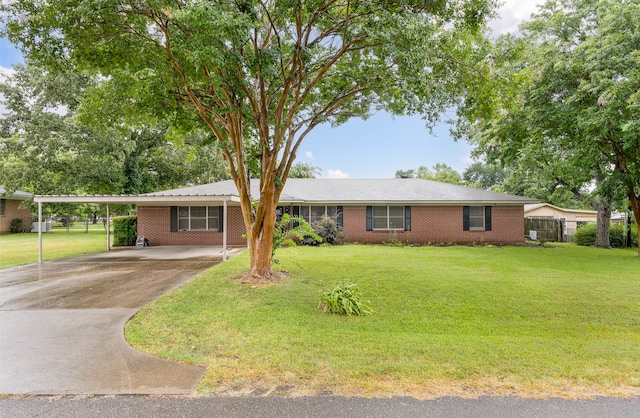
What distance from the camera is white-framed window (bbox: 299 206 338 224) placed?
55.5ft

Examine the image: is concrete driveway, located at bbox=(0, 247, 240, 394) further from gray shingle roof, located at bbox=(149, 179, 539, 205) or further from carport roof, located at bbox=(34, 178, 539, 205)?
gray shingle roof, located at bbox=(149, 179, 539, 205)

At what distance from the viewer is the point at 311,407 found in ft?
9.57

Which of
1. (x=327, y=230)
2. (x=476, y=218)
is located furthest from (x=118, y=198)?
(x=476, y=218)

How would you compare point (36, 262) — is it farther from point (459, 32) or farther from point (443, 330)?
point (459, 32)

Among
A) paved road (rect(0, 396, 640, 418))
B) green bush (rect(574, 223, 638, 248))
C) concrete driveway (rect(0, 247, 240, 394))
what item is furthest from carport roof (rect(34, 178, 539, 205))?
paved road (rect(0, 396, 640, 418))

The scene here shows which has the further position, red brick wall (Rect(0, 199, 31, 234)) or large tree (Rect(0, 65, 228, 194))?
red brick wall (Rect(0, 199, 31, 234))

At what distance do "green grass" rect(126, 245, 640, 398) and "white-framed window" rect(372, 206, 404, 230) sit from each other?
26.6 ft

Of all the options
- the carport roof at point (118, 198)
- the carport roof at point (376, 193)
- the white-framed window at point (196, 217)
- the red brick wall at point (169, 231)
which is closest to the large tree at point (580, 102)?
the carport roof at point (376, 193)

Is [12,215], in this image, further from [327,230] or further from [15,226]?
[327,230]

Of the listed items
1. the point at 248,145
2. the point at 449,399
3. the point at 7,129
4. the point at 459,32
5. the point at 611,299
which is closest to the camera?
the point at 449,399

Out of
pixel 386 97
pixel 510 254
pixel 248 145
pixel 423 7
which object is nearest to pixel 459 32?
pixel 423 7

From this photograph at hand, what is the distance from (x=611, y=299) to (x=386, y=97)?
6.72 metres

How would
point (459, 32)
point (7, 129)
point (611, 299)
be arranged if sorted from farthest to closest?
point (7, 129)
point (459, 32)
point (611, 299)

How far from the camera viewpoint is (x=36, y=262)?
11.1 meters
